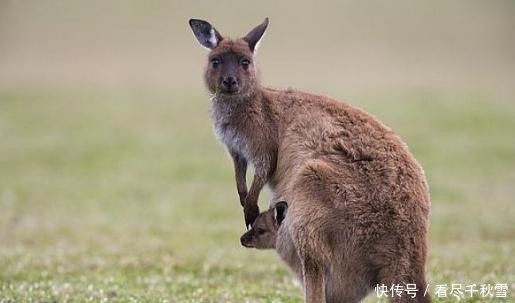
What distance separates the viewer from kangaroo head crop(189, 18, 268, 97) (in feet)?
29.5

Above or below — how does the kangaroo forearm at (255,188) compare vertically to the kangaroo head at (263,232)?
above

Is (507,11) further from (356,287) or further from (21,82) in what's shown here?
(356,287)

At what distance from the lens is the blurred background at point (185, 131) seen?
1262 cm

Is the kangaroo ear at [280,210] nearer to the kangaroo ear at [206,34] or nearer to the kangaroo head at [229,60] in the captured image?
the kangaroo head at [229,60]

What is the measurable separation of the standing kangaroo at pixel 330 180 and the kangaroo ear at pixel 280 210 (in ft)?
0.24

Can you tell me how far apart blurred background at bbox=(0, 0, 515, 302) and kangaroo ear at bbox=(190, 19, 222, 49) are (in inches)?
43.5

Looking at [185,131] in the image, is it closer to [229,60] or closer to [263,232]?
[229,60]

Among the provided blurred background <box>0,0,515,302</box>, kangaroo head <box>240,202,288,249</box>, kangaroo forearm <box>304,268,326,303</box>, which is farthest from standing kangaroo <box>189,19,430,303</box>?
blurred background <box>0,0,515,302</box>

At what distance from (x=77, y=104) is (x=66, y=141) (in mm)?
6190

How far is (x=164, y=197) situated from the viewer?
22.2m

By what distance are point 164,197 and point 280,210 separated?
46.8ft

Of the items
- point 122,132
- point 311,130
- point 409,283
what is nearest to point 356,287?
point 409,283

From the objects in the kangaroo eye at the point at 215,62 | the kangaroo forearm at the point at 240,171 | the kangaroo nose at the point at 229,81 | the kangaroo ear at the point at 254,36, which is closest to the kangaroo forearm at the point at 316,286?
the kangaroo forearm at the point at 240,171

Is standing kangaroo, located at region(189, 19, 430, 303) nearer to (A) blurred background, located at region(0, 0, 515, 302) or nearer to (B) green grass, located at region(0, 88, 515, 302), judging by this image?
(A) blurred background, located at region(0, 0, 515, 302)
